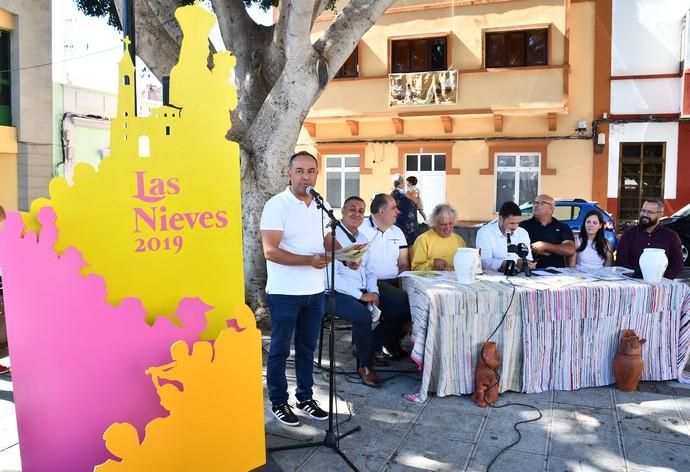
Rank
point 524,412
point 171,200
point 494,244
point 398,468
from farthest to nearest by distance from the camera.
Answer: point 494,244 < point 524,412 < point 398,468 < point 171,200

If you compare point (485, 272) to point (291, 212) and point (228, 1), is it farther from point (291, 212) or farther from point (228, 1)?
point (228, 1)

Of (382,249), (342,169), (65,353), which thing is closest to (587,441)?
(382,249)

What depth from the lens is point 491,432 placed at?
3957mm

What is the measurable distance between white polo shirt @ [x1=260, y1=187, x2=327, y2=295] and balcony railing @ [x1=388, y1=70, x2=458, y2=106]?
39.9ft

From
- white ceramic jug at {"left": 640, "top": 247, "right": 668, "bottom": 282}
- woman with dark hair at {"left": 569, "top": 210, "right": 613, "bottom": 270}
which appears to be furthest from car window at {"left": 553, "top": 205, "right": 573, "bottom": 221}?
white ceramic jug at {"left": 640, "top": 247, "right": 668, "bottom": 282}

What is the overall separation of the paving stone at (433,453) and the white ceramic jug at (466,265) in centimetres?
134

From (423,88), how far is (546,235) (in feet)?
33.4

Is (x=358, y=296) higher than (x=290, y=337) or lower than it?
higher

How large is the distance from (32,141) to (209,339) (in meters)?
11.4

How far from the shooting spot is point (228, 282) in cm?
312

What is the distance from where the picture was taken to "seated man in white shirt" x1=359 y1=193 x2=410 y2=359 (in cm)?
536

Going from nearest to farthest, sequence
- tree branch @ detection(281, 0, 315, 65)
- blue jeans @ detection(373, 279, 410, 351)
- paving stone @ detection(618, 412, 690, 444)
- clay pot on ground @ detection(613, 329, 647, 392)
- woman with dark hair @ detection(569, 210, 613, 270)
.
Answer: paving stone @ detection(618, 412, 690, 444), clay pot on ground @ detection(613, 329, 647, 392), blue jeans @ detection(373, 279, 410, 351), tree branch @ detection(281, 0, 315, 65), woman with dark hair @ detection(569, 210, 613, 270)

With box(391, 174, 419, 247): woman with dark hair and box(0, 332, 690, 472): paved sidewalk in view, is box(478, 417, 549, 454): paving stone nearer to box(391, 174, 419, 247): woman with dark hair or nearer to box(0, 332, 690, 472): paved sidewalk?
box(0, 332, 690, 472): paved sidewalk

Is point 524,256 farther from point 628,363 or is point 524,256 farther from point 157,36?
point 157,36
